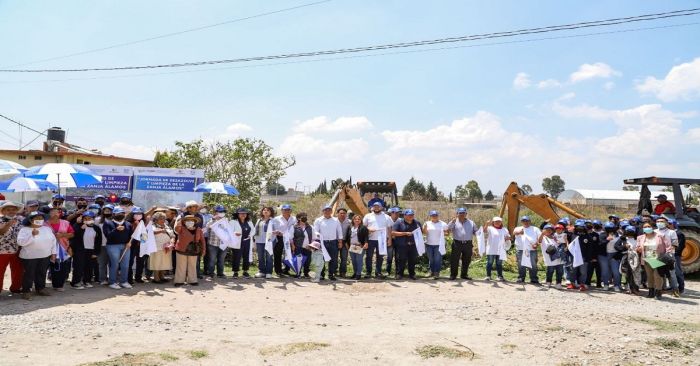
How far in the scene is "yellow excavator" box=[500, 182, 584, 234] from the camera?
1414 centimetres

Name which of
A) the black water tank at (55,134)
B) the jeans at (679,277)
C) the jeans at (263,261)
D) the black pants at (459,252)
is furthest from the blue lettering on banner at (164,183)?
Result: the black water tank at (55,134)

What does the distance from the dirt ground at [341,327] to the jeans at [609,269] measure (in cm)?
73

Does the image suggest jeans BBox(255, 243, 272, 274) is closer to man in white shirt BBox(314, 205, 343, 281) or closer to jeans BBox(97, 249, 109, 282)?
man in white shirt BBox(314, 205, 343, 281)

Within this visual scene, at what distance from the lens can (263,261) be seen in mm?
11047

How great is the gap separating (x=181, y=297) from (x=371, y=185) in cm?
813

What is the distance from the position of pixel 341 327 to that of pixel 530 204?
936 centimetres

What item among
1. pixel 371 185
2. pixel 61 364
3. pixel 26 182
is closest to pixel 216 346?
pixel 61 364

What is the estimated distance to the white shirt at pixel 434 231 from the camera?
11.5 meters

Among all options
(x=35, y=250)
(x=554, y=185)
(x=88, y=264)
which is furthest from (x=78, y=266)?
(x=554, y=185)

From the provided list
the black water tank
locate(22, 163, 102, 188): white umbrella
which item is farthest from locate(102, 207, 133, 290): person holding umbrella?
the black water tank

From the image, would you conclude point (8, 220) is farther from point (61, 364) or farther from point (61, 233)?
point (61, 364)

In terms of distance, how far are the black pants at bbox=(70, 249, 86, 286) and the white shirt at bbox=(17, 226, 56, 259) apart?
846mm

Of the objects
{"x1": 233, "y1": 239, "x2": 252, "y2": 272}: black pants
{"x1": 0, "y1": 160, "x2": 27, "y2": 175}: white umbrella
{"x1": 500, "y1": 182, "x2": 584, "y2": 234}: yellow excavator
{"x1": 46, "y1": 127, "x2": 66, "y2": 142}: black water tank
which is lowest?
{"x1": 233, "y1": 239, "x2": 252, "y2": 272}: black pants

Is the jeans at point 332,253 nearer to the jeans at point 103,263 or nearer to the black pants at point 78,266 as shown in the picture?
the jeans at point 103,263
